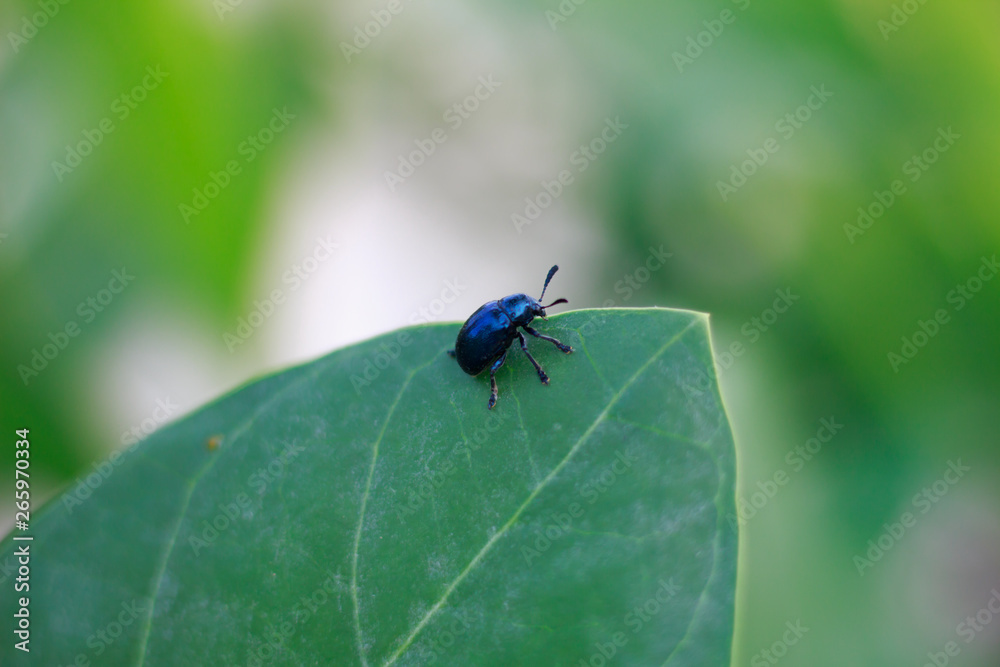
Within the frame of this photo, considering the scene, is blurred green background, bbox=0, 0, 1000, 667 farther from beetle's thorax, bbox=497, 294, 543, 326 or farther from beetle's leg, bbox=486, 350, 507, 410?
beetle's leg, bbox=486, 350, 507, 410

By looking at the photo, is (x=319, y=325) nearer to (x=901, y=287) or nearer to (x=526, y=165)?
(x=526, y=165)

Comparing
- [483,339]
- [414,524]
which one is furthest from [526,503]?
[483,339]

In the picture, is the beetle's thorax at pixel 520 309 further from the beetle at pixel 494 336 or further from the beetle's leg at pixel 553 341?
the beetle's leg at pixel 553 341

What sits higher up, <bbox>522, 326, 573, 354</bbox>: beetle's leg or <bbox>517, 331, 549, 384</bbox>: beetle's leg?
<bbox>522, 326, 573, 354</bbox>: beetle's leg

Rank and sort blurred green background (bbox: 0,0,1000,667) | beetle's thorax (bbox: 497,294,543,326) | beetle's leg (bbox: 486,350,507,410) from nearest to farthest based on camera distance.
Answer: beetle's leg (bbox: 486,350,507,410)
beetle's thorax (bbox: 497,294,543,326)
blurred green background (bbox: 0,0,1000,667)

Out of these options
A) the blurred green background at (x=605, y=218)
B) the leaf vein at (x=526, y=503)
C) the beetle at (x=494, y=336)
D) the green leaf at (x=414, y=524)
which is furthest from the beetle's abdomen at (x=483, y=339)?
the blurred green background at (x=605, y=218)

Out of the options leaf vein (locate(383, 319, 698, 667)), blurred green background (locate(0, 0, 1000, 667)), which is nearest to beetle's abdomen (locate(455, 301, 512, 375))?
leaf vein (locate(383, 319, 698, 667))

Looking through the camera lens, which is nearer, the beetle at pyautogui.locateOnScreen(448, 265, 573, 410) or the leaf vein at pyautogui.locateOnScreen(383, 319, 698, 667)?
the leaf vein at pyautogui.locateOnScreen(383, 319, 698, 667)
